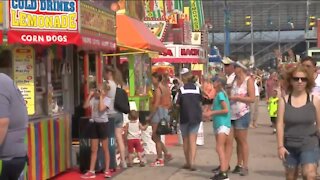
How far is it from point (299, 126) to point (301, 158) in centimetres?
31

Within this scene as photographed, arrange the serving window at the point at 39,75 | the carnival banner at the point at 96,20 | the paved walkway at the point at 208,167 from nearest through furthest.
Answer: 1. the serving window at the point at 39,75
2. the carnival banner at the point at 96,20
3. the paved walkway at the point at 208,167

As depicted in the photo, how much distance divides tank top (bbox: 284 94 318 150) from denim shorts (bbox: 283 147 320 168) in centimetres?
5

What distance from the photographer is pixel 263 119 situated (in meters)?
21.2

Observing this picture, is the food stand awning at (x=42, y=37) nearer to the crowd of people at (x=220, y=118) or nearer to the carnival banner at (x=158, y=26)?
the crowd of people at (x=220, y=118)

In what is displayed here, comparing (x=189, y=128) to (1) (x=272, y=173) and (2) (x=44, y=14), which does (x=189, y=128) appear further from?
(2) (x=44, y=14)

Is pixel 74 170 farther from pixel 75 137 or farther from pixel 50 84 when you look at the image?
pixel 50 84

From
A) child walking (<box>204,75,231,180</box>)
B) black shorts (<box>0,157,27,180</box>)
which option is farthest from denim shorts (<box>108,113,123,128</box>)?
black shorts (<box>0,157,27,180</box>)

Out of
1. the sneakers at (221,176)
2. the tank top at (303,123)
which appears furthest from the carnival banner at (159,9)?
the tank top at (303,123)

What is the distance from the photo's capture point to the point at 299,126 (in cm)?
591

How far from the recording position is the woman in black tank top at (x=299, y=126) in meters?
5.88

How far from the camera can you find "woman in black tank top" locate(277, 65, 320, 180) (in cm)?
588

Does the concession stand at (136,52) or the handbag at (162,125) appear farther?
the concession stand at (136,52)

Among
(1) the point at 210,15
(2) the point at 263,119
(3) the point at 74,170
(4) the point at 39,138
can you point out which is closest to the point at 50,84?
(4) the point at 39,138

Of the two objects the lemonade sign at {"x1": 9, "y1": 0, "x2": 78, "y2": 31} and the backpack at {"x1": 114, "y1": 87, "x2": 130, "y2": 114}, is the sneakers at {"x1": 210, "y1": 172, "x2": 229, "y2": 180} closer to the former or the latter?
the backpack at {"x1": 114, "y1": 87, "x2": 130, "y2": 114}
